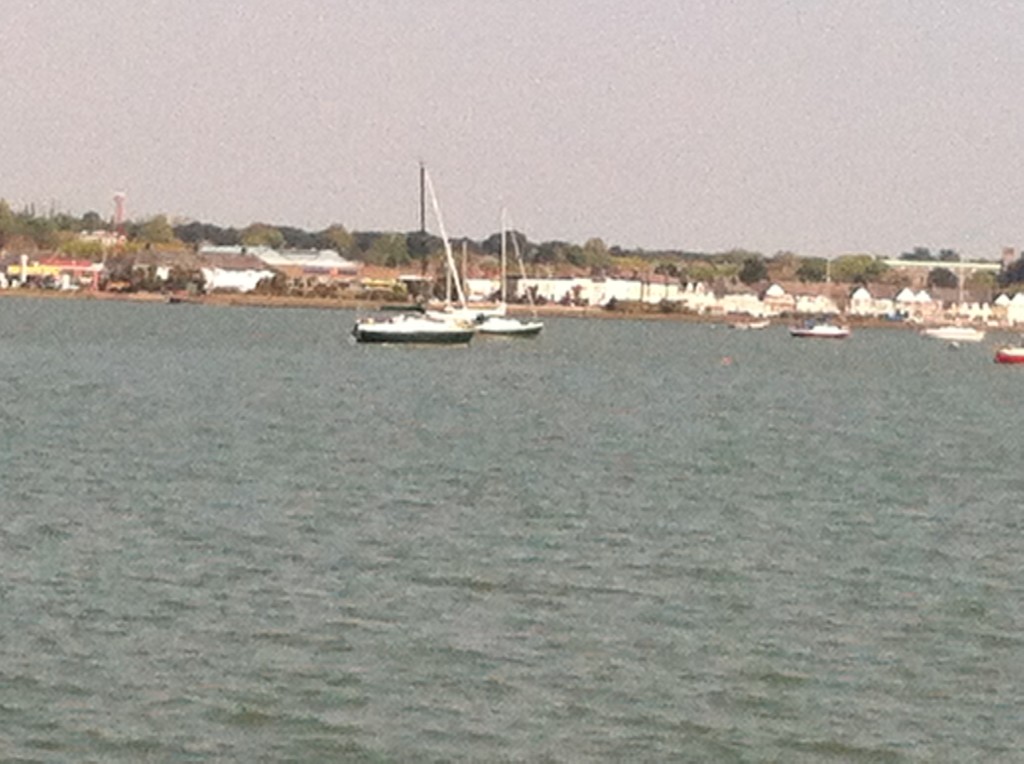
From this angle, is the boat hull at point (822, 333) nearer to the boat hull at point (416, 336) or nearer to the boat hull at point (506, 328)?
the boat hull at point (506, 328)

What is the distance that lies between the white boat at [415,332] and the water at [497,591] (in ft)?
141

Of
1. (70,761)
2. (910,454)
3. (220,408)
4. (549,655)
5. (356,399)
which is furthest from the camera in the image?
(356,399)

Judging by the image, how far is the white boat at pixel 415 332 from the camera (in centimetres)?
8975

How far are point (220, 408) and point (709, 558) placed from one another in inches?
1010

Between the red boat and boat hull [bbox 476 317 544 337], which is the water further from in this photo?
the red boat

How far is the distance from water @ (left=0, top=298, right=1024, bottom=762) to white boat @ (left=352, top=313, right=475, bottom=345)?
141 feet

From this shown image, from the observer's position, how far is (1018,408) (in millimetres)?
62812

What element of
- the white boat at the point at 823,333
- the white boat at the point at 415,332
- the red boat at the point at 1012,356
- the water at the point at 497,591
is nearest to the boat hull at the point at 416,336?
the white boat at the point at 415,332

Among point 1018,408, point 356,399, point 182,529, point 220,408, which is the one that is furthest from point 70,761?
point 1018,408

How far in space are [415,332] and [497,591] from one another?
6859 centimetres

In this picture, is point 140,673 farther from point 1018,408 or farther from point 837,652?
point 1018,408

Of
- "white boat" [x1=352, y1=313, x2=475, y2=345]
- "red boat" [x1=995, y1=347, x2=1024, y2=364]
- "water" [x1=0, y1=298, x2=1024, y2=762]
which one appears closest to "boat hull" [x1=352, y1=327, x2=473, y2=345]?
→ "white boat" [x1=352, y1=313, x2=475, y2=345]

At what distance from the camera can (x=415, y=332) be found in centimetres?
8962

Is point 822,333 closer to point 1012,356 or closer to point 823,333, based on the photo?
point 823,333
